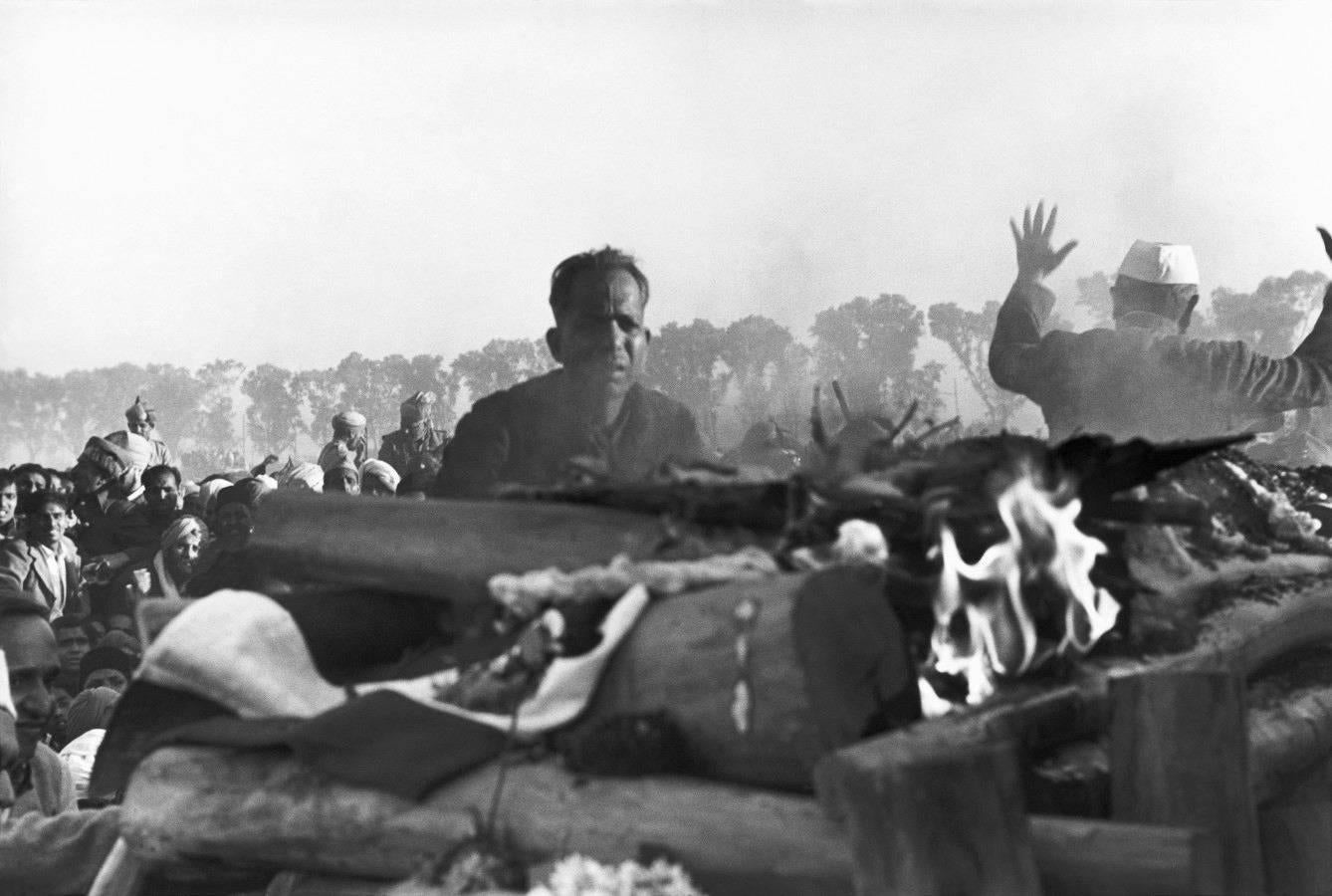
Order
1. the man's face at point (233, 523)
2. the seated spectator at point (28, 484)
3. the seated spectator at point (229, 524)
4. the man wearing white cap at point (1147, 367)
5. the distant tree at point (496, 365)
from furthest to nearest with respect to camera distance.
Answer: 1. the distant tree at point (496, 365)
2. the man's face at point (233, 523)
3. the seated spectator at point (28, 484)
4. the man wearing white cap at point (1147, 367)
5. the seated spectator at point (229, 524)

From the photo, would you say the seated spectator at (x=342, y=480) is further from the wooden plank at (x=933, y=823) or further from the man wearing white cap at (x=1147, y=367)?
the wooden plank at (x=933, y=823)

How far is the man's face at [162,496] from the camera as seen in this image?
912cm

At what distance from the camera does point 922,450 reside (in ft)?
12.9

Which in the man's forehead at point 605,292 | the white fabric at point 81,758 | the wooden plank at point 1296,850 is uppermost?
the man's forehead at point 605,292

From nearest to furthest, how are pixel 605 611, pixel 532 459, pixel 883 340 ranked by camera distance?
pixel 605 611
pixel 532 459
pixel 883 340

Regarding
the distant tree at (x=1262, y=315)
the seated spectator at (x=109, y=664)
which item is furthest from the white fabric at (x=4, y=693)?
the distant tree at (x=1262, y=315)

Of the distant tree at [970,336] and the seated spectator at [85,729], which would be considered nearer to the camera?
the seated spectator at [85,729]

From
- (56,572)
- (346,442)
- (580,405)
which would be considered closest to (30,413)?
(346,442)

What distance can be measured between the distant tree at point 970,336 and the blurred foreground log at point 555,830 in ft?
25.1

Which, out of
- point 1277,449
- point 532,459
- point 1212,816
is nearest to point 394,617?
Answer: point 1212,816

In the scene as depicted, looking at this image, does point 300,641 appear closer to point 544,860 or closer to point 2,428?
point 544,860

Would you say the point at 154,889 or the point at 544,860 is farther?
the point at 154,889

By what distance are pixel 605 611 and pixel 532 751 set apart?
12.1 inches

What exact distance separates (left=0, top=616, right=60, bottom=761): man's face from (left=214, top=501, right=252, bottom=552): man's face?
10.3 feet
